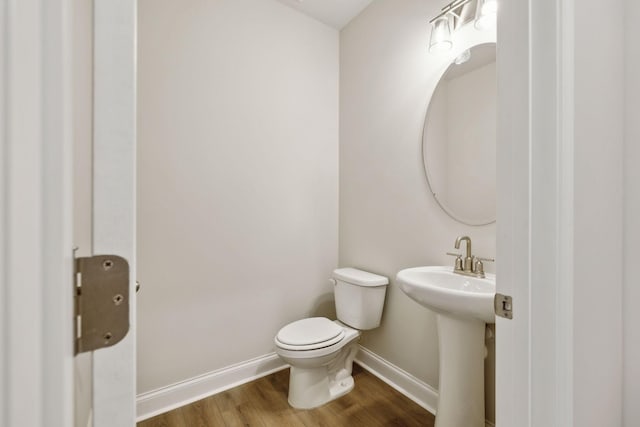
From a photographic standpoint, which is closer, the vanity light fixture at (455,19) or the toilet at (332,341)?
the vanity light fixture at (455,19)

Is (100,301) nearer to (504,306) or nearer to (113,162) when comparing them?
(113,162)

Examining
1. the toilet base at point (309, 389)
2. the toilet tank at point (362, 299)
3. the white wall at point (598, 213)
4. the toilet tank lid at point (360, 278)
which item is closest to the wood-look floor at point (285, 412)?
the toilet base at point (309, 389)

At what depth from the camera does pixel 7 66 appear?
0.75 ft

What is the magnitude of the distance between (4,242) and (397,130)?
6.06ft

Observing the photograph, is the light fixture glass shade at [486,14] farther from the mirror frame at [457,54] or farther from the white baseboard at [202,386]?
the white baseboard at [202,386]

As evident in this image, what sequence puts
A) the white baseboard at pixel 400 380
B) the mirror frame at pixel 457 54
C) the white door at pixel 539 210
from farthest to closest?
1. the white baseboard at pixel 400 380
2. the mirror frame at pixel 457 54
3. the white door at pixel 539 210

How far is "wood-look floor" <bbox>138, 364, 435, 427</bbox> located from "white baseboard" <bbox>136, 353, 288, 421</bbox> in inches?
1.4

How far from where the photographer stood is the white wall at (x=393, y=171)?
1629 mm

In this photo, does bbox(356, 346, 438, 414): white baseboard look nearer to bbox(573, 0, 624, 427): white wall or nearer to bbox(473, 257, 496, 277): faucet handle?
bbox(473, 257, 496, 277): faucet handle

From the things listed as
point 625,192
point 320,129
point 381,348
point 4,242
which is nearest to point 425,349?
point 381,348

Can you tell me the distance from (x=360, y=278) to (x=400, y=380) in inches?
26.3

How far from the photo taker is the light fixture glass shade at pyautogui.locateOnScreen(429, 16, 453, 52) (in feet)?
4.86

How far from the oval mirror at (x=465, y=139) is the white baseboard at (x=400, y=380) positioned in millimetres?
986

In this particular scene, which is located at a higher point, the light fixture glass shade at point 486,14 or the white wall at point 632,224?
the light fixture glass shade at point 486,14
